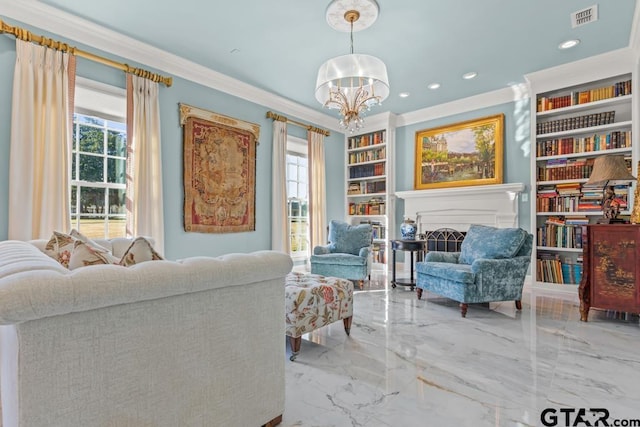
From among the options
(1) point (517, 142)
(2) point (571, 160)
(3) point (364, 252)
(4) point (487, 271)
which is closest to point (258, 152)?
(3) point (364, 252)

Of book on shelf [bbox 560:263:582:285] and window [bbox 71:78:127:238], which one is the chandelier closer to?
window [bbox 71:78:127:238]

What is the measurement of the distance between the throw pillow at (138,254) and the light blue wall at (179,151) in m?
2.46

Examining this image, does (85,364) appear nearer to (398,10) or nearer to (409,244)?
(398,10)

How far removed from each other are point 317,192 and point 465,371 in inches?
→ 161

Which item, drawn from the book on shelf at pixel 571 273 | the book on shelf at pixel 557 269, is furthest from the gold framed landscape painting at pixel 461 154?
the book on shelf at pixel 571 273

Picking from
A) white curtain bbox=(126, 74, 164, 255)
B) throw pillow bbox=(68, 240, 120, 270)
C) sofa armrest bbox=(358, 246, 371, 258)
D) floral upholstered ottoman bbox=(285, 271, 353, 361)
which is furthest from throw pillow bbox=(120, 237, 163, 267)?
sofa armrest bbox=(358, 246, 371, 258)

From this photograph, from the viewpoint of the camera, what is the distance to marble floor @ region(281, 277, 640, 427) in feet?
5.34

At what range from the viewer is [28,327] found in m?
0.89

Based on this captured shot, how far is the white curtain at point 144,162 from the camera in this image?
140 inches

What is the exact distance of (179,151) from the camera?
4055 mm

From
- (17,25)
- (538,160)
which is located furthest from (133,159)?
(538,160)

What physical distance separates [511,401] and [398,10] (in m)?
3.06

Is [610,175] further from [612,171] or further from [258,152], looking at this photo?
[258,152]

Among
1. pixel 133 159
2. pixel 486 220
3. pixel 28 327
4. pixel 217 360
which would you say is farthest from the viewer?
pixel 486 220
